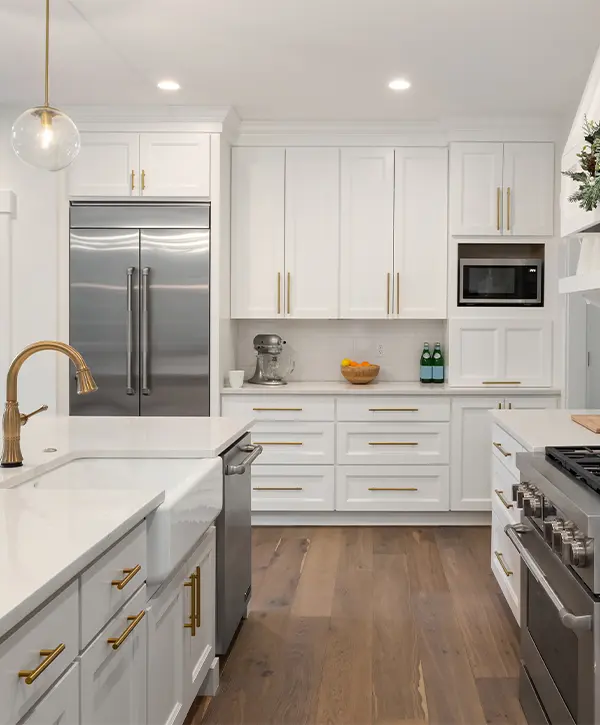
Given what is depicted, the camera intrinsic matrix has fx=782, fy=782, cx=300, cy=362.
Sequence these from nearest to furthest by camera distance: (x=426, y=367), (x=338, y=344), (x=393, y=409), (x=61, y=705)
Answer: (x=61, y=705)
(x=393, y=409)
(x=426, y=367)
(x=338, y=344)

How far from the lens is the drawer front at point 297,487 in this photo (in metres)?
5.02

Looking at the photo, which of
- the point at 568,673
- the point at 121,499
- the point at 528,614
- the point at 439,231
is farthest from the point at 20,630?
the point at 439,231

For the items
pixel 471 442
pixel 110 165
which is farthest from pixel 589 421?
pixel 110 165

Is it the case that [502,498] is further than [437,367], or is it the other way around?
[437,367]

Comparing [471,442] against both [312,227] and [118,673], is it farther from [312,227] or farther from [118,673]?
[118,673]

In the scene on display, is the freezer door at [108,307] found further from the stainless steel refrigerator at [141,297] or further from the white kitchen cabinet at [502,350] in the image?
the white kitchen cabinet at [502,350]

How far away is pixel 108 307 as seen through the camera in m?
4.93

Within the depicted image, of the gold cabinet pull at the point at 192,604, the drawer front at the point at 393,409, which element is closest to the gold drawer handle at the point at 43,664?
the gold cabinet pull at the point at 192,604

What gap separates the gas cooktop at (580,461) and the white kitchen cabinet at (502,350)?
258 centimetres

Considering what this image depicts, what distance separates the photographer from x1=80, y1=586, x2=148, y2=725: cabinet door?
147cm

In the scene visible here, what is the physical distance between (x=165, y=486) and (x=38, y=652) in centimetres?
115

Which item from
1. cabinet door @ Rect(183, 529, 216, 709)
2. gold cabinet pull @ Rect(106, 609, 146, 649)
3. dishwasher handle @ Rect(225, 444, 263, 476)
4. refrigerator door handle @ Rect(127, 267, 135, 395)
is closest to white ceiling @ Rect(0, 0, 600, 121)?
refrigerator door handle @ Rect(127, 267, 135, 395)

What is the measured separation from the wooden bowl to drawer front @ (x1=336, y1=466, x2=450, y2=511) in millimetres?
630

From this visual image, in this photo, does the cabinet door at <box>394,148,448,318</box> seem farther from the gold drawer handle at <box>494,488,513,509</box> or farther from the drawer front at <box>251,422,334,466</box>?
the gold drawer handle at <box>494,488,513,509</box>
